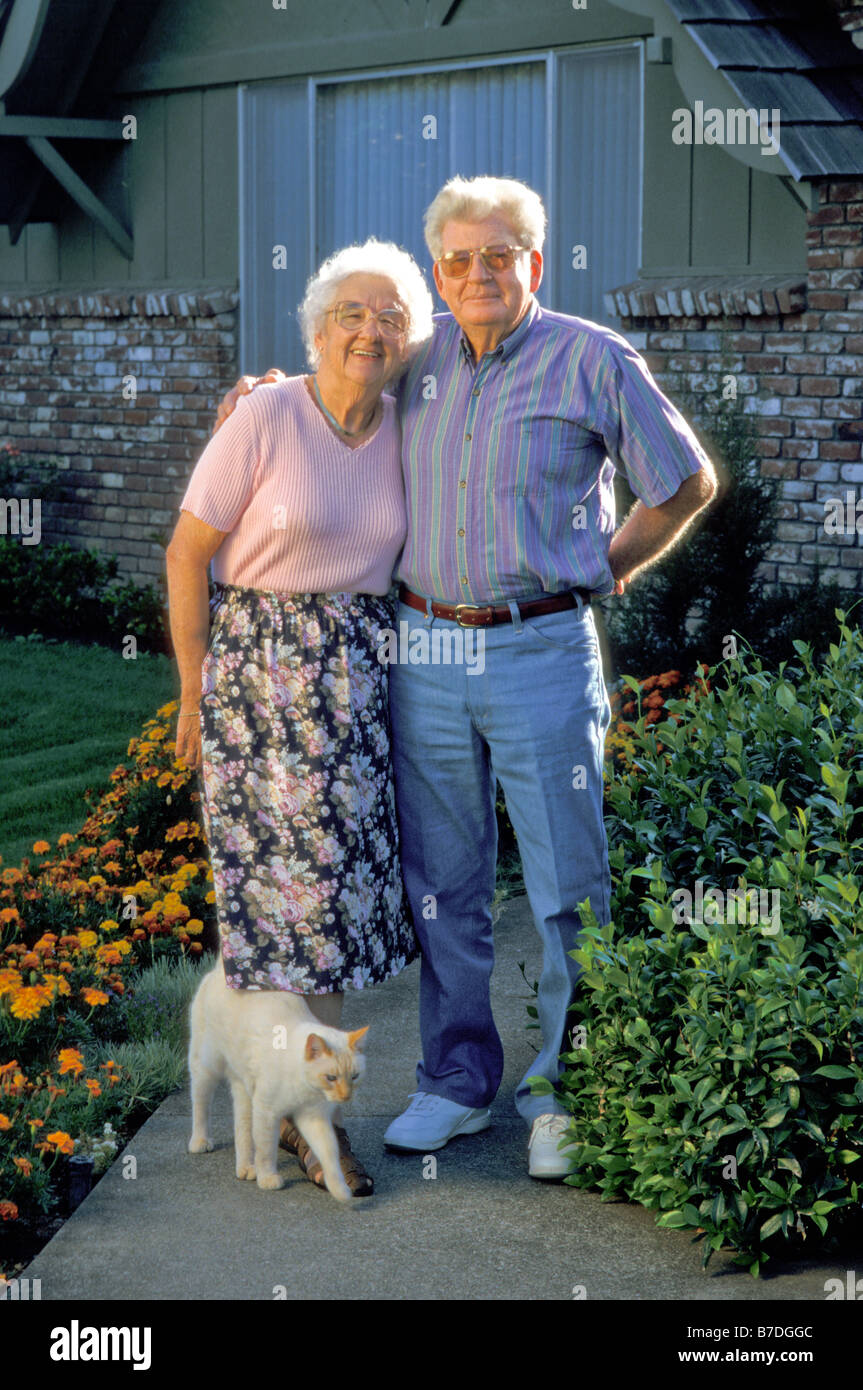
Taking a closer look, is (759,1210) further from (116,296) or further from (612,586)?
(116,296)

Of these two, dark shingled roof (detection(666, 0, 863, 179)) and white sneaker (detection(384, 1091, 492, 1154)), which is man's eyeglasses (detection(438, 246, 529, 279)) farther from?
dark shingled roof (detection(666, 0, 863, 179))

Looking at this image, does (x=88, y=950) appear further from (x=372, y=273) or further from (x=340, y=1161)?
(x=372, y=273)

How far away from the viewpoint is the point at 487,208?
11.3ft

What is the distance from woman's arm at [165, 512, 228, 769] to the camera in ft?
11.4

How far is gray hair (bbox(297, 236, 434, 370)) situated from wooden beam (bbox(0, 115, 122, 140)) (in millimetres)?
6785

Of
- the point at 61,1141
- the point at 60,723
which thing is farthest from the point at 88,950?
the point at 60,723

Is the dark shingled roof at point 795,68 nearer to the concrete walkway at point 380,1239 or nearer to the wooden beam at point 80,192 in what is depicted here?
the wooden beam at point 80,192

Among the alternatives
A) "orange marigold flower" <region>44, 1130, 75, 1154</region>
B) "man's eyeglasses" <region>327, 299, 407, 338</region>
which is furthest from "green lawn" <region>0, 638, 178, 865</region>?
"man's eyeglasses" <region>327, 299, 407, 338</region>

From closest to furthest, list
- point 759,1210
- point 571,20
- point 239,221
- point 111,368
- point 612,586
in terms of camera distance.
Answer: point 759,1210
point 612,586
point 571,20
point 239,221
point 111,368

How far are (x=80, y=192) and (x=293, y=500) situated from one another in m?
7.13
